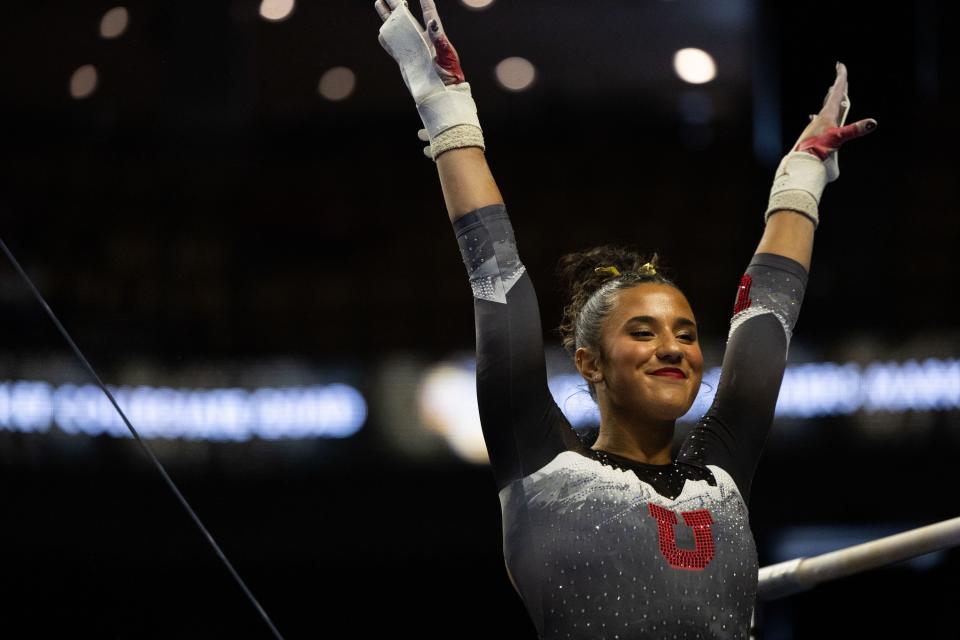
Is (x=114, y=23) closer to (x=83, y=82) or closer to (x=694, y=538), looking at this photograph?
(x=83, y=82)

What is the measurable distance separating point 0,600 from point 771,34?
3036mm

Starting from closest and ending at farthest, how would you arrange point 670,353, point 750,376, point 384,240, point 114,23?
point 670,353 → point 750,376 → point 114,23 → point 384,240

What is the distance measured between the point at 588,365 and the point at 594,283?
132mm

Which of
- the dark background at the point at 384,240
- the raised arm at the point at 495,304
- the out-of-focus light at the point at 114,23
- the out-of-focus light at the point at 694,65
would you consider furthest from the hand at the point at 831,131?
the out-of-focus light at the point at 114,23

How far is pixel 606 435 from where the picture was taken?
4.77ft

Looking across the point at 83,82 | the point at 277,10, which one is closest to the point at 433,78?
the point at 277,10

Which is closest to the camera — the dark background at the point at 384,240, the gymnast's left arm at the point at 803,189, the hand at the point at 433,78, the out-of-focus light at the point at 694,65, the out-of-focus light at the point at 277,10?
the hand at the point at 433,78

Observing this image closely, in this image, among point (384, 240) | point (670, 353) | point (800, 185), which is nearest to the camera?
point (670, 353)

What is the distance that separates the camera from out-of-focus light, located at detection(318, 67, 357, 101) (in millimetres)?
3879

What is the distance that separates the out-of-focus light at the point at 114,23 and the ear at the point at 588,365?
9.20 ft

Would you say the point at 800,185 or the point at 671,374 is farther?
the point at 800,185

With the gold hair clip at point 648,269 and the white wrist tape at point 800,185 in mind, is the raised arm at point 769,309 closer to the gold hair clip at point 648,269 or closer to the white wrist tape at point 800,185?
the white wrist tape at point 800,185

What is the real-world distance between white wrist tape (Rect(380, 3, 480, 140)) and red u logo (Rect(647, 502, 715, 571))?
20.8 inches

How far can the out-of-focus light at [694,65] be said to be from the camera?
4.04 m
